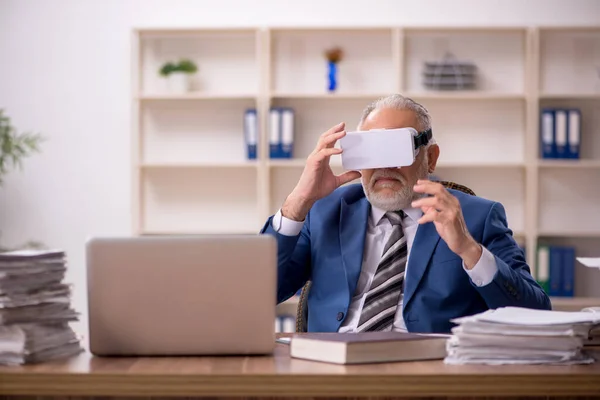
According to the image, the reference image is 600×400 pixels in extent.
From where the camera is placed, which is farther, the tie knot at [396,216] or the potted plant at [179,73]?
the potted plant at [179,73]

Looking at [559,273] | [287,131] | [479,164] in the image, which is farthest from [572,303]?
[287,131]

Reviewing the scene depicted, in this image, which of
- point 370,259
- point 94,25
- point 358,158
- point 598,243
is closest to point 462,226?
point 358,158

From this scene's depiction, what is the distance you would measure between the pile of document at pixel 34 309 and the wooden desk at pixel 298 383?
0.11m

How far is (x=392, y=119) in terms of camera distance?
7.44 feet

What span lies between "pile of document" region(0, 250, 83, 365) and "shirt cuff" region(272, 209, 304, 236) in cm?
76

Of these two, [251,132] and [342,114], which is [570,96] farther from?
[251,132]

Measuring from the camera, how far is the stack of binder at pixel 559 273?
15.8ft

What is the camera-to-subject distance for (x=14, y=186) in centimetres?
516

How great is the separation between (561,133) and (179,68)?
2262 millimetres

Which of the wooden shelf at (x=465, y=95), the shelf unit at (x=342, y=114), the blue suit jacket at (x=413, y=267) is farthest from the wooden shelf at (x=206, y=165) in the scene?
the blue suit jacket at (x=413, y=267)

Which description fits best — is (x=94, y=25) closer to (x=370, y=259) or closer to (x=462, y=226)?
(x=370, y=259)

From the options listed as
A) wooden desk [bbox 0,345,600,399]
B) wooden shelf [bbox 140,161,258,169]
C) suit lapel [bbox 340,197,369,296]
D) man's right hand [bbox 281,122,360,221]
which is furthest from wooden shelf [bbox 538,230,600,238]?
wooden desk [bbox 0,345,600,399]

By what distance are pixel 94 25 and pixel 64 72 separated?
346 millimetres

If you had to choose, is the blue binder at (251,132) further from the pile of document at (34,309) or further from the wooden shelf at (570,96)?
the pile of document at (34,309)
